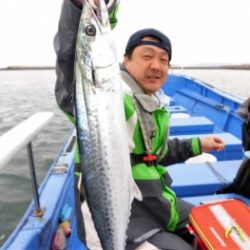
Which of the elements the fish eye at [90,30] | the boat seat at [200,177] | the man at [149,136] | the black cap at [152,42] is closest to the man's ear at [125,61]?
the man at [149,136]

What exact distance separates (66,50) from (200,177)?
8.73 ft

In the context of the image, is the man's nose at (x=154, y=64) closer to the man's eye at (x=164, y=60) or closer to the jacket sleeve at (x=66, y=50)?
the man's eye at (x=164, y=60)

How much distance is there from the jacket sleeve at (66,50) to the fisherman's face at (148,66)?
2.01ft

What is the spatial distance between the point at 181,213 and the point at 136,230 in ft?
1.75

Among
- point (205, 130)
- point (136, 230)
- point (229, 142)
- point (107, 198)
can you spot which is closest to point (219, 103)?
point (205, 130)

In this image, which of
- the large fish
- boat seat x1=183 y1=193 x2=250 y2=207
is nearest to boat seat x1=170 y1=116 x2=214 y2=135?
boat seat x1=183 y1=193 x2=250 y2=207

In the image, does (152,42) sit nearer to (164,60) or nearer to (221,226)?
(164,60)

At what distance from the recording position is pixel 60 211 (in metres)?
2.95

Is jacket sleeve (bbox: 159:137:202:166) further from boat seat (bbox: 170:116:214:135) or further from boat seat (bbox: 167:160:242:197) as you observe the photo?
boat seat (bbox: 170:116:214:135)

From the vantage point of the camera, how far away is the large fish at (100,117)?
1310 mm

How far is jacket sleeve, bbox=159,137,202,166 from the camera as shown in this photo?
8.58 ft

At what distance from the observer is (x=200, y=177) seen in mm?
3844

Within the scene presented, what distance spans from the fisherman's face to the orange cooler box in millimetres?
905

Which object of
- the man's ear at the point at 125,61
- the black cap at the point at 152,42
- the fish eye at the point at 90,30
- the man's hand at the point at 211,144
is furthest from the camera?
the man's hand at the point at 211,144
